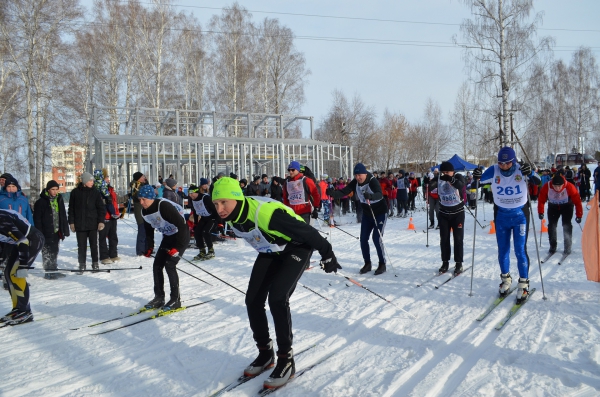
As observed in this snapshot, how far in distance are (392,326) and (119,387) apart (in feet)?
9.13

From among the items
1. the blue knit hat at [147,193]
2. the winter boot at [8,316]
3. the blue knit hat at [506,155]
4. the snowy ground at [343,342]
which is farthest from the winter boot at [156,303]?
the blue knit hat at [506,155]

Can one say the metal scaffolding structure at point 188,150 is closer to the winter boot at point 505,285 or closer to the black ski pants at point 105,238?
the black ski pants at point 105,238

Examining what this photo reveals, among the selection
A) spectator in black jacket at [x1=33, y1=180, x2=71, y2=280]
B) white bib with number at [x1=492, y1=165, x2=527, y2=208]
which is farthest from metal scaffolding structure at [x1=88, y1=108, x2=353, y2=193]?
white bib with number at [x1=492, y1=165, x2=527, y2=208]

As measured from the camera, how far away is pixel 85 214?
8008 millimetres

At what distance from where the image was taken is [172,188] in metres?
10.2

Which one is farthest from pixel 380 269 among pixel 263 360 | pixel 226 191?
pixel 226 191

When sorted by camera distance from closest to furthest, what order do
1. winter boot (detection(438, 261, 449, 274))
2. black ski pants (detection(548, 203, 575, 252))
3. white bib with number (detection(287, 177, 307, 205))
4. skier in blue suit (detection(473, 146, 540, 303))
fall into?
skier in blue suit (detection(473, 146, 540, 303)) → winter boot (detection(438, 261, 449, 274)) → white bib with number (detection(287, 177, 307, 205)) → black ski pants (detection(548, 203, 575, 252))

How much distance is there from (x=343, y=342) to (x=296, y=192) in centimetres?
414

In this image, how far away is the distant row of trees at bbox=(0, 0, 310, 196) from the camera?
20.3m

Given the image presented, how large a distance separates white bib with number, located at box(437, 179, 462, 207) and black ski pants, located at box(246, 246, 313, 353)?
13.7 feet

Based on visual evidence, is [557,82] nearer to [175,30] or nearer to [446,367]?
[175,30]

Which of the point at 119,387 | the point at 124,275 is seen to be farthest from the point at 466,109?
the point at 119,387

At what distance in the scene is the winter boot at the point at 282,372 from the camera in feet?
10.7

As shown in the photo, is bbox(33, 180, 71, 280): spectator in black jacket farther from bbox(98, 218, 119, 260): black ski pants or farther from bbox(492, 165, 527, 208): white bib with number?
bbox(492, 165, 527, 208): white bib with number
